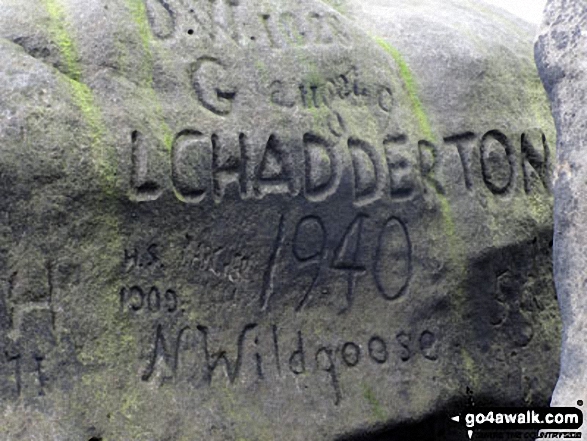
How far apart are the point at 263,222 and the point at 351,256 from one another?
358 mm

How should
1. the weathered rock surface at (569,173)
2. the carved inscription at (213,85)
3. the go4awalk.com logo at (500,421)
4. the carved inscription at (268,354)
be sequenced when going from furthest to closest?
the go4awalk.com logo at (500,421) < the carved inscription at (213,85) < the carved inscription at (268,354) < the weathered rock surface at (569,173)

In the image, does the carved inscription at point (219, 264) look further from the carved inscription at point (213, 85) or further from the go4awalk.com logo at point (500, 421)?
the go4awalk.com logo at point (500, 421)

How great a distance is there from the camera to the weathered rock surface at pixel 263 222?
3180 mm

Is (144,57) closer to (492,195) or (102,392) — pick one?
(102,392)

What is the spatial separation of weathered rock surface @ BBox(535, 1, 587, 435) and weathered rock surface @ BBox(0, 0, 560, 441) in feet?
2.91

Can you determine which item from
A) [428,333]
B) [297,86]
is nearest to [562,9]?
[297,86]

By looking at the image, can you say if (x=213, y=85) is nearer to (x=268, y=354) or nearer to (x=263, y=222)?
(x=263, y=222)

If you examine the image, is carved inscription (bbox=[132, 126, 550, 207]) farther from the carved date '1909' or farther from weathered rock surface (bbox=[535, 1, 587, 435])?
weathered rock surface (bbox=[535, 1, 587, 435])

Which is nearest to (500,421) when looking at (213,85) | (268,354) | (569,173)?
(268,354)

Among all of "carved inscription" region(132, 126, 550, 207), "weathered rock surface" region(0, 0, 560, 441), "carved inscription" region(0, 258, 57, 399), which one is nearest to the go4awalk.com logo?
"weathered rock surface" region(0, 0, 560, 441)

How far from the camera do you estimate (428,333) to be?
3748 mm

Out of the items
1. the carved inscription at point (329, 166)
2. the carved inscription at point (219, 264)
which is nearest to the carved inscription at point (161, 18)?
the carved inscription at point (329, 166)

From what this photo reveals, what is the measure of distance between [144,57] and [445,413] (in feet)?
5.20

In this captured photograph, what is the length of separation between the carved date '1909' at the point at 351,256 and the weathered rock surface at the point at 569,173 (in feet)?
3.01
